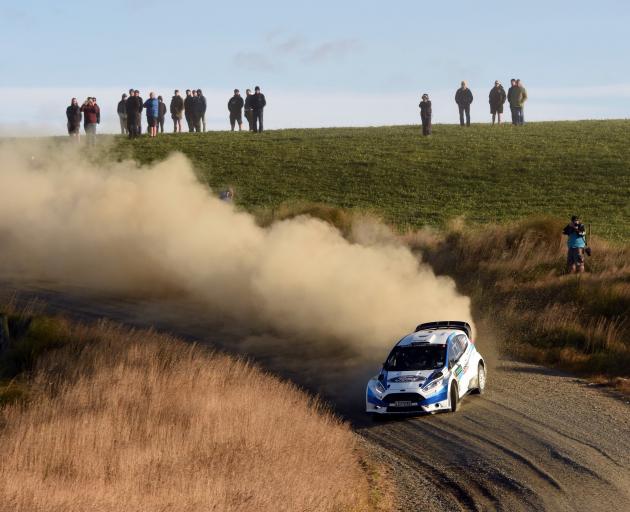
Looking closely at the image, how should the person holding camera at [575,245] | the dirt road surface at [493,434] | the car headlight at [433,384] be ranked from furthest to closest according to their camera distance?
the person holding camera at [575,245]
the car headlight at [433,384]
the dirt road surface at [493,434]

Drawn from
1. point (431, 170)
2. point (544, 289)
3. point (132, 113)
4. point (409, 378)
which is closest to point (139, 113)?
point (132, 113)

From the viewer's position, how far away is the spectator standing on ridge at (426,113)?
57416 mm

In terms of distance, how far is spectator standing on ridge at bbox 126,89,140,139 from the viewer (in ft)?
171

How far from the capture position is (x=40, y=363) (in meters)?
27.7

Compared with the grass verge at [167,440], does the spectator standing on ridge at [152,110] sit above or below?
above

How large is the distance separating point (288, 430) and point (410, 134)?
45.4m

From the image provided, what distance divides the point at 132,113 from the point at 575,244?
26.7 m

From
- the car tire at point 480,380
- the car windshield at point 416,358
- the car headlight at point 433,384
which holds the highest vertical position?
the car windshield at point 416,358

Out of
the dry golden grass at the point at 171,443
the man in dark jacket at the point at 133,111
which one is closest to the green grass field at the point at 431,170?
the man in dark jacket at the point at 133,111

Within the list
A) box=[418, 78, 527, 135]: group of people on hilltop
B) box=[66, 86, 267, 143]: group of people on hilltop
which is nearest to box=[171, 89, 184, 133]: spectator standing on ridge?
box=[66, 86, 267, 143]: group of people on hilltop

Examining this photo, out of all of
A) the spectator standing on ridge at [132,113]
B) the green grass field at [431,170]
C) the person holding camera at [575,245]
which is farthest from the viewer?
the spectator standing on ridge at [132,113]

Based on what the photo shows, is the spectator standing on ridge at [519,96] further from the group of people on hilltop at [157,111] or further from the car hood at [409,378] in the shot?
the car hood at [409,378]

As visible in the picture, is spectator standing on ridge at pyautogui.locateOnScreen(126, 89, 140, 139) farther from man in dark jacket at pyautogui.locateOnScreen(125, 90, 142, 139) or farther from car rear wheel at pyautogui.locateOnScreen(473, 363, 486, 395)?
car rear wheel at pyautogui.locateOnScreen(473, 363, 486, 395)

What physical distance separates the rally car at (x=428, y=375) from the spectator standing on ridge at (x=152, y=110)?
31.2m
